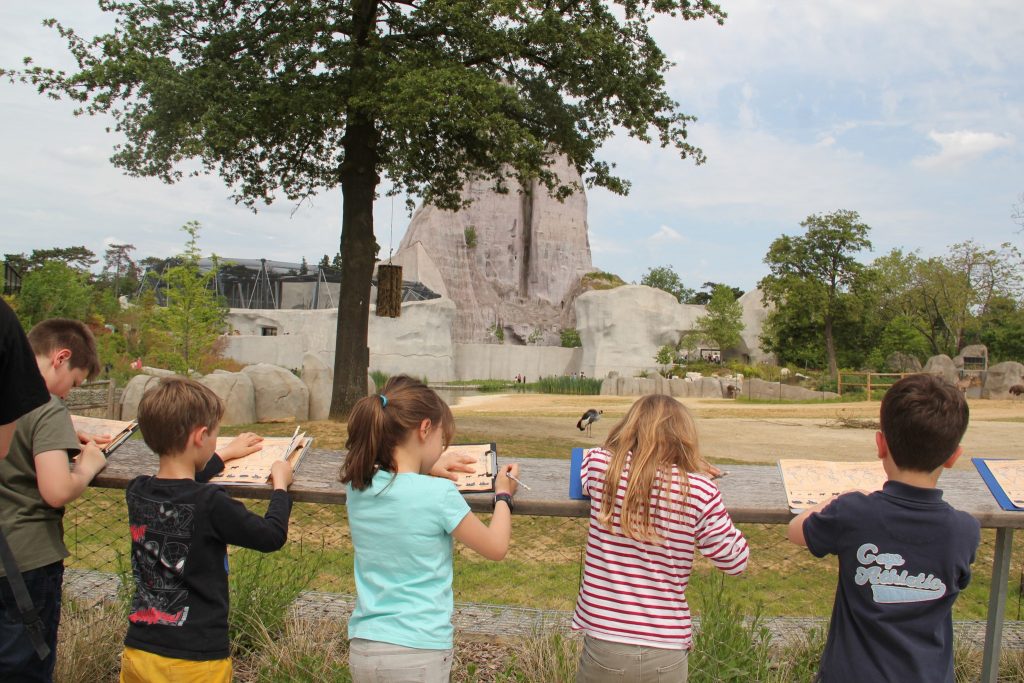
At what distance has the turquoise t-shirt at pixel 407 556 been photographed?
91.2 inches

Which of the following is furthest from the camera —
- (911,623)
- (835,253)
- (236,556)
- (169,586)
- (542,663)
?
(835,253)

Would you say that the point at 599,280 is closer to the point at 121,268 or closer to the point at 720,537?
the point at 121,268

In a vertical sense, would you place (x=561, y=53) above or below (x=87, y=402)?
above

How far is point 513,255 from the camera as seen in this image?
5544 centimetres

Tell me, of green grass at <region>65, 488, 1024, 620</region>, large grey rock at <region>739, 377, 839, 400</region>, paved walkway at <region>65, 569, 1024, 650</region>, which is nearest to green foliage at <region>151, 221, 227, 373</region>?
green grass at <region>65, 488, 1024, 620</region>

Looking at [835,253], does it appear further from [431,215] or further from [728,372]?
[431,215]

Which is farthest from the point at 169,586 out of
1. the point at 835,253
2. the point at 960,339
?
the point at 960,339

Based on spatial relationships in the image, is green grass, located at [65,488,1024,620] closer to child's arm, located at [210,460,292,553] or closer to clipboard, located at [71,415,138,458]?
clipboard, located at [71,415,138,458]

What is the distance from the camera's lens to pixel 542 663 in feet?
11.4

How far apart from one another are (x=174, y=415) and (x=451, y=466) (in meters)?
0.91

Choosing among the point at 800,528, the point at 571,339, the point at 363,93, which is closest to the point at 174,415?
the point at 800,528

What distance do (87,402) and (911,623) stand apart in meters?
13.5

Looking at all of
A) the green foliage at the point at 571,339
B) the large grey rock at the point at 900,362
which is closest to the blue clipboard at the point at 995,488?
the large grey rock at the point at 900,362

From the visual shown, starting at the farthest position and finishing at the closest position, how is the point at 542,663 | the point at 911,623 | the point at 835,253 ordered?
1. the point at 835,253
2. the point at 542,663
3. the point at 911,623
